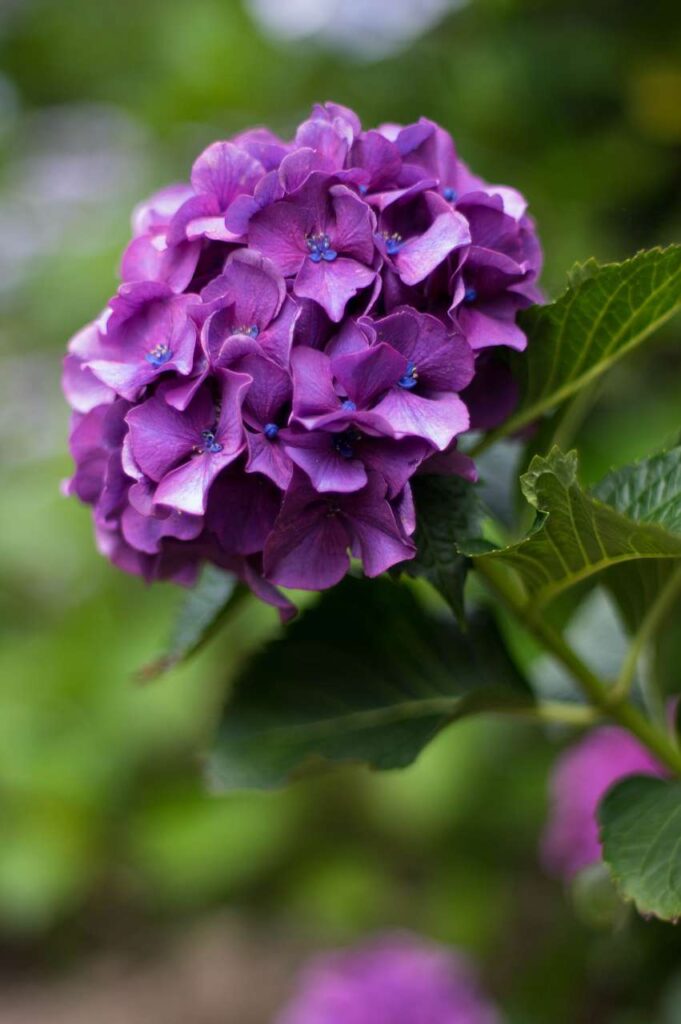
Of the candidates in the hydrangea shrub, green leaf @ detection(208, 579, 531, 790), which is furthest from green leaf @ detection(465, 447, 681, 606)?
green leaf @ detection(208, 579, 531, 790)

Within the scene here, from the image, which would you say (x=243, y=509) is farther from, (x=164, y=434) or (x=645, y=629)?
(x=645, y=629)

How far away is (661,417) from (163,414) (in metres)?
0.97

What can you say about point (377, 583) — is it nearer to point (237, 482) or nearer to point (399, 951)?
point (237, 482)

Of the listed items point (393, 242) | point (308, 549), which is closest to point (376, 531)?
point (308, 549)

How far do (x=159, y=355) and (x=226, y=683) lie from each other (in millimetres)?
1142

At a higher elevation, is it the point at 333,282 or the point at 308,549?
the point at 333,282

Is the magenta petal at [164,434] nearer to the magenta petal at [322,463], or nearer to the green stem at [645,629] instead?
the magenta petal at [322,463]

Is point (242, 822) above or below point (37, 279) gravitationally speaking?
Result: below

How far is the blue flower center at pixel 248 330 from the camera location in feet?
1.66

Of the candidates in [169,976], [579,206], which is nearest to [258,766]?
[579,206]

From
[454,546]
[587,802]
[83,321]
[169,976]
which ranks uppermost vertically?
[454,546]

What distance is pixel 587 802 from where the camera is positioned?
1.12 meters

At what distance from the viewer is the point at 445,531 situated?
534 millimetres

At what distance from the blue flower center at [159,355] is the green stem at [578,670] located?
0.59ft
